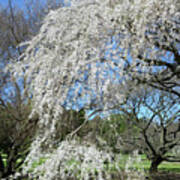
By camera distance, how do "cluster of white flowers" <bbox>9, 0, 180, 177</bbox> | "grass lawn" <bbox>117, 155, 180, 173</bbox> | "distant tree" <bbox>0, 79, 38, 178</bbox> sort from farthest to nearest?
1. "distant tree" <bbox>0, 79, 38, 178</bbox>
2. "grass lawn" <bbox>117, 155, 180, 173</bbox>
3. "cluster of white flowers" <bbox>9, 0, 180, 177</bbox>

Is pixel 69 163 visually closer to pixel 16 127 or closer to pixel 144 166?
pixel 16 127

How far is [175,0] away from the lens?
193cm

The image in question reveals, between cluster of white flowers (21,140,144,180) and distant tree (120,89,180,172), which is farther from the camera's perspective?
distant tree (120,89,180,172)

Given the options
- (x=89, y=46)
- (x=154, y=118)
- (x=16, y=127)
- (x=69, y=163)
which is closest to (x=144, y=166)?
(x=154, y=118)

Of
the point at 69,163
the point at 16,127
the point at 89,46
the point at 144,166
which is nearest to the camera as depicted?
the point at 89,46

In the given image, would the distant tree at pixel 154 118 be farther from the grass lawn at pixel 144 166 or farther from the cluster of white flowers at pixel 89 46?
the cluster of white flowers at pixel 89 46

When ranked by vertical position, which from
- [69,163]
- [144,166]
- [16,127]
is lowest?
[144,166]

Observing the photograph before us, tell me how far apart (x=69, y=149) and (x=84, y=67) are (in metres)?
0.71

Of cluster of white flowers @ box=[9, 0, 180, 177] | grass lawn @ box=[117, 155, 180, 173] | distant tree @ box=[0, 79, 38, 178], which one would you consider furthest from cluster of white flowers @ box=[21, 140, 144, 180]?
distant tree @ box=[0, 79, 38, 178]

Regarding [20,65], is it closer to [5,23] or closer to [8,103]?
[8,103]

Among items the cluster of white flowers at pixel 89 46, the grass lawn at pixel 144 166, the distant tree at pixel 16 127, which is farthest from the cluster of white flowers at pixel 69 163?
the distant tree at pixel 16 127

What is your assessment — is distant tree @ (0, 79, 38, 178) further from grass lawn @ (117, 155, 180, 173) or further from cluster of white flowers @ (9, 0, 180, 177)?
cluster of white flowers @ (9, 0, 180, 177)


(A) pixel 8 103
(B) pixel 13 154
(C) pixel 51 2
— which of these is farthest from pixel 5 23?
(B) pixel 13 154

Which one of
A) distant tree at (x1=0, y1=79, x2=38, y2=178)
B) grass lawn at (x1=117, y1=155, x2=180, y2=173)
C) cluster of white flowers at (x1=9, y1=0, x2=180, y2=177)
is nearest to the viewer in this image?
cluster of white flowers at (x1=9, y1=0, x2=180, y2=177)
